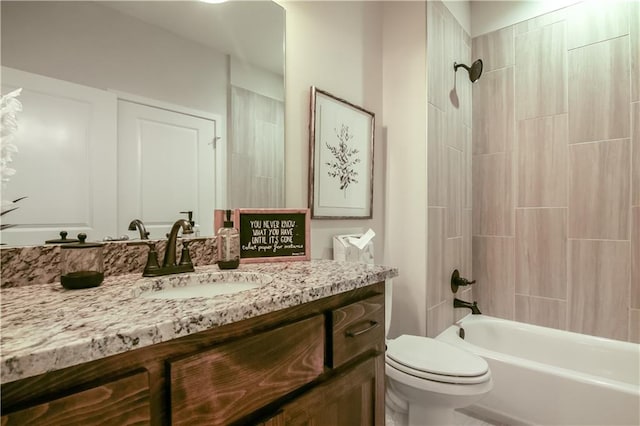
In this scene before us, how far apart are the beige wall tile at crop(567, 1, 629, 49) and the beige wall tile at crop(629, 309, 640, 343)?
5.42ft

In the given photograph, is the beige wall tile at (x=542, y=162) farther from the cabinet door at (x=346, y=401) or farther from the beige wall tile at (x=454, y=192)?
the cabinet door at (x=346, y=401)

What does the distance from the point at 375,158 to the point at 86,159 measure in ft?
4.93

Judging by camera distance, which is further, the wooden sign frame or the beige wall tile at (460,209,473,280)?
the beige wall tile at (460,209,473,280)

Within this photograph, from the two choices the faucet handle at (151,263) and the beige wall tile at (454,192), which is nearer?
the faucet handle at (151,263)

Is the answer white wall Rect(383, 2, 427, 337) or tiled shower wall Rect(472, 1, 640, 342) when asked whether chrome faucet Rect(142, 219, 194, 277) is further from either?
tiled shower wall Rect(472, 1, 640, 342)

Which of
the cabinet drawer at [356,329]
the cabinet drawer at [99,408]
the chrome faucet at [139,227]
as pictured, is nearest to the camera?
the cabinet drawer at [99,408]

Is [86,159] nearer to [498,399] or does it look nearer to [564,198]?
[498,399]

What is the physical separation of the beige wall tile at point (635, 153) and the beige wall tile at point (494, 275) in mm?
693

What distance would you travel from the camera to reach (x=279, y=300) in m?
0.75

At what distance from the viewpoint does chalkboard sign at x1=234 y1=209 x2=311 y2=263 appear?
1.28m

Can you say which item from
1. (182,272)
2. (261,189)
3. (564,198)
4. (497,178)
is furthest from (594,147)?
(182,272)

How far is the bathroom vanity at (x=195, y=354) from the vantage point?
0.46 metres

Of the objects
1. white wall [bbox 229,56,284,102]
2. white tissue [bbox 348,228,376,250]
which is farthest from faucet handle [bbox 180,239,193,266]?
white tissue [bbox 348,228,376,250]

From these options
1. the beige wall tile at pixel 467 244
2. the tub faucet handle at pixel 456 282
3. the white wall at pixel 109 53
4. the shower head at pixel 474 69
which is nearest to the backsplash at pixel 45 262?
the white wall at pixel 109 53
